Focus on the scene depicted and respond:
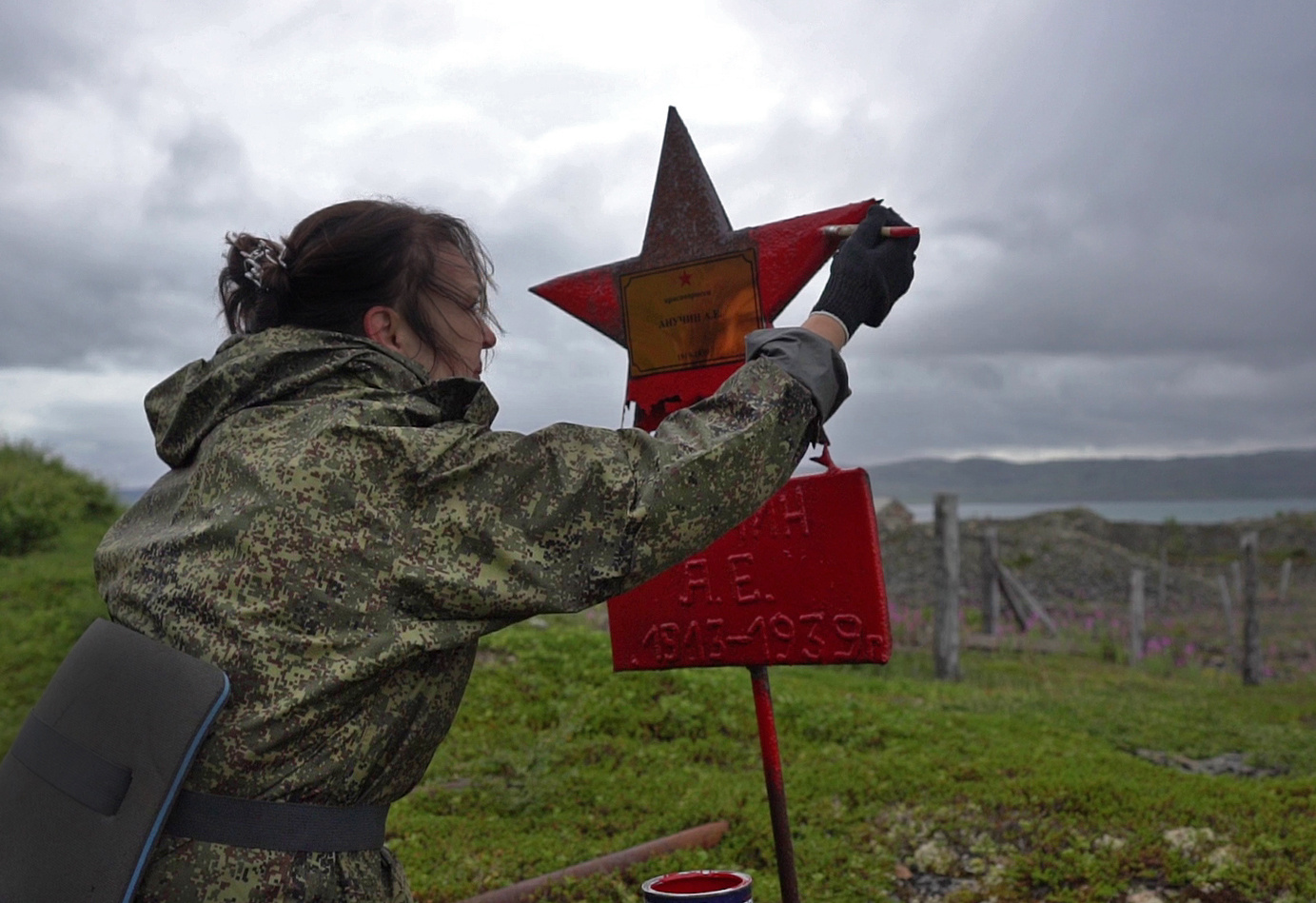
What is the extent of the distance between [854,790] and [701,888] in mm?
2767

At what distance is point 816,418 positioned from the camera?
2234mm

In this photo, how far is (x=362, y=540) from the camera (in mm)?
2006

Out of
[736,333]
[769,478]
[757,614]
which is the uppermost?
[736,333]

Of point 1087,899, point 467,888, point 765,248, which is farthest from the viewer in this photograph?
point 467,888

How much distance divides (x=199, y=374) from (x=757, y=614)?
64.4 inches

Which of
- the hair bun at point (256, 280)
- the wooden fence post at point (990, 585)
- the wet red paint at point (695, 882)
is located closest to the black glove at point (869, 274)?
the hair bun at point (256, 280)

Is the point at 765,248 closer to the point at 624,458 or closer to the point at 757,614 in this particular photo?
the point at 757,614

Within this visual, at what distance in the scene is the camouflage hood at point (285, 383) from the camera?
2154mm

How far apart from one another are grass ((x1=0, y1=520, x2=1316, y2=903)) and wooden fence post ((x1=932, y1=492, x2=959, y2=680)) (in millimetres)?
2282

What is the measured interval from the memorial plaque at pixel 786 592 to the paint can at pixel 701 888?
2.09ft

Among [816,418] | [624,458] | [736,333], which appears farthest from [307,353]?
[736,333]

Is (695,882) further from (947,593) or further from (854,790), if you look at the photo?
(947,593)

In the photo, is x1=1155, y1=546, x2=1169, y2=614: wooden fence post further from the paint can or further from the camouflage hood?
the camouflage hood

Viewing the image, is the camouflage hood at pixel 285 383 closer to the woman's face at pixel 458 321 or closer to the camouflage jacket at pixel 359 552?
the camouflage jacket at pixel 359 552
